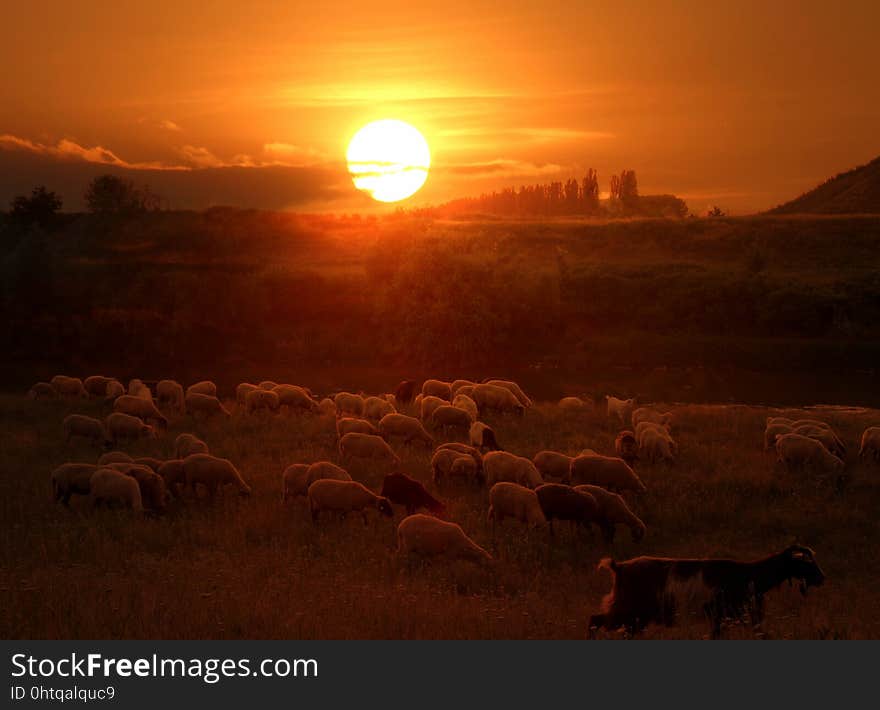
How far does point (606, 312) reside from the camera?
67.2 meters

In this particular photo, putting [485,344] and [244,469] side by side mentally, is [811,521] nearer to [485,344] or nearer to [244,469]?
[244,469]

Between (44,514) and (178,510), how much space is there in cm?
218

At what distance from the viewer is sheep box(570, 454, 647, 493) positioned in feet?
53.1

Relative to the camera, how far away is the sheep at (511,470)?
52.2ft

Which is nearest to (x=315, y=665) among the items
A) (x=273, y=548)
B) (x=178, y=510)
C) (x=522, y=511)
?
(x=273, y=548)

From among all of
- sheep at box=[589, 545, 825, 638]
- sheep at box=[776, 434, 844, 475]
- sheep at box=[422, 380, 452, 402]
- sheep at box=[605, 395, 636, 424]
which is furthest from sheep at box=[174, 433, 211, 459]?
sheep at box=[422, 380, 452, 402]

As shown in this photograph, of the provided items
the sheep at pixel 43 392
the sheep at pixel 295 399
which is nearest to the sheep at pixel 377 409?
the sheep at pixel 295 399

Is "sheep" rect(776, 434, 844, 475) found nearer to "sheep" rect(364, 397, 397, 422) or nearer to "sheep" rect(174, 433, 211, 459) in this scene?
"sheep" rect(364, 397, 397, 422)

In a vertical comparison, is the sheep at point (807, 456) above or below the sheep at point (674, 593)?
below

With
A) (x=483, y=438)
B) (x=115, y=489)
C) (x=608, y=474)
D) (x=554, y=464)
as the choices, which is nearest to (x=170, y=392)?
(x=483, y=438)

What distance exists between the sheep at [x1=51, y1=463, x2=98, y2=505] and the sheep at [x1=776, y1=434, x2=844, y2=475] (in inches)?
559

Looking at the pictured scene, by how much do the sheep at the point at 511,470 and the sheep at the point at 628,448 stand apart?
3.85 metres

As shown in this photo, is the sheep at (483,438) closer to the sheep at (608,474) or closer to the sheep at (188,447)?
the sheep at (608,474)

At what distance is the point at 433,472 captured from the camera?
1727cm
